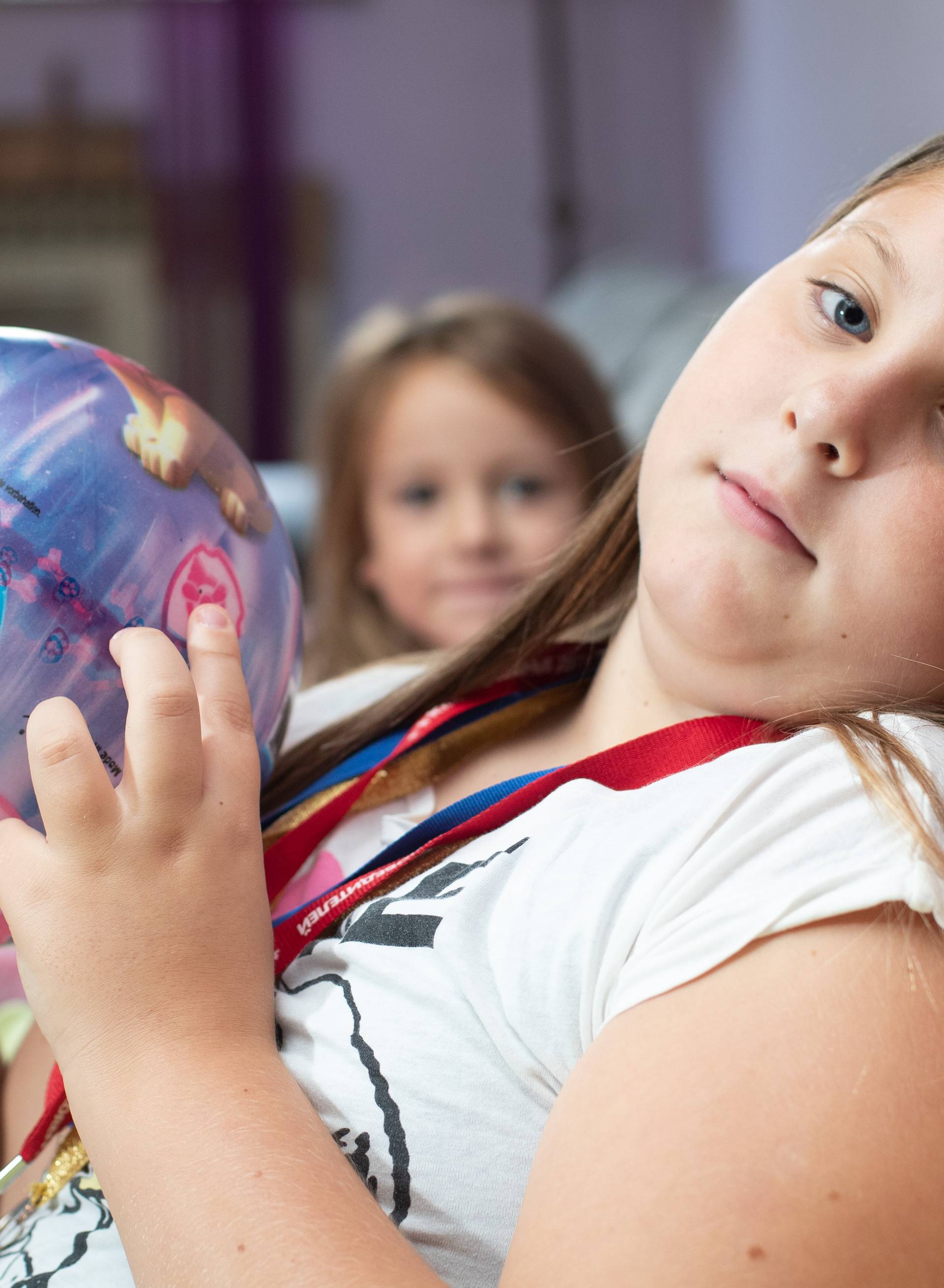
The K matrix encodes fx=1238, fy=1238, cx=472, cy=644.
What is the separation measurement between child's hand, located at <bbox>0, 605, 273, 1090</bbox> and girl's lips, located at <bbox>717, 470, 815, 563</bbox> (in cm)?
32

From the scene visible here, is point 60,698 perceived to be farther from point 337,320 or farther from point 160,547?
point 337,320

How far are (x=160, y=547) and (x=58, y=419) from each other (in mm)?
95

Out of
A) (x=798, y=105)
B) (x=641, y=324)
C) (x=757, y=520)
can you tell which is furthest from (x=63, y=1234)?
(x=798, y=105)

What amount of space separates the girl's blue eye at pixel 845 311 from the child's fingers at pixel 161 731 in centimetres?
44

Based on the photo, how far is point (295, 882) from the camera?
871 millimetres

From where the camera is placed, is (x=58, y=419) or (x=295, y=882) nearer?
(x=58, y=419)

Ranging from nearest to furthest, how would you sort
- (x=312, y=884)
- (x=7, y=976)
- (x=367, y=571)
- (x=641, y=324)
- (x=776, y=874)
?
(x=776, y=874) → (x=312, y=884) → (x=7, y=976) → (x=367, y=571) → (x=641, y=324)

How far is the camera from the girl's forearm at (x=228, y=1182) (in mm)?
566

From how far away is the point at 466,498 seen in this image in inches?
76.9

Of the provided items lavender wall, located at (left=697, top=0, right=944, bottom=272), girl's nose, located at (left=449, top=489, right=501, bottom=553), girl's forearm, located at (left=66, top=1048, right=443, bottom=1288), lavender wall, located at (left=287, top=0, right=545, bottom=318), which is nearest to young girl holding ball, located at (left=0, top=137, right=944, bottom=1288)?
girl's forearm, located at (left=66, top=1048, right=443, bottom=1288)

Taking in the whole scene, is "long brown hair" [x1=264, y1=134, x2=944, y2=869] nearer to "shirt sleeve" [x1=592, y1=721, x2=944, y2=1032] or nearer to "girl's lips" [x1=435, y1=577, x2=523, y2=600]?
"shirt sleeve" [x1=592, y1=721, x2=944, y2=1032]

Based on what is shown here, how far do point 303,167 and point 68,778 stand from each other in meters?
4.13

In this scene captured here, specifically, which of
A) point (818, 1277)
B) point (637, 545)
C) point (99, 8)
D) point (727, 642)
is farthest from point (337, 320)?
point (818, 1277)

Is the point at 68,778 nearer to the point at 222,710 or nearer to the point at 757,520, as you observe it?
the point at 222,710
